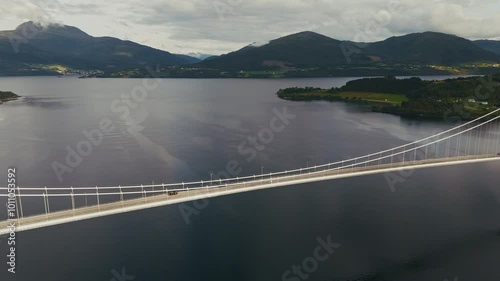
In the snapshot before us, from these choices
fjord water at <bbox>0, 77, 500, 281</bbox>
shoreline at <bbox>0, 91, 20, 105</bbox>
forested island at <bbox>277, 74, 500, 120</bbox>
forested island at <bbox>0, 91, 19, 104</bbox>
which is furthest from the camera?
forested island at <bbox>0, 91, 19, 104</bbox>

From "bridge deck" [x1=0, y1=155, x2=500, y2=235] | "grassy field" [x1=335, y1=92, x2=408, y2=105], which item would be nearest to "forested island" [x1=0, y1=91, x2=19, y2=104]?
"grassy field" [x1=335, y1=92, x2=408, y2=105]

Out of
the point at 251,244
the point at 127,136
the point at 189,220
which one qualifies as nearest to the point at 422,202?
the point at 251,244

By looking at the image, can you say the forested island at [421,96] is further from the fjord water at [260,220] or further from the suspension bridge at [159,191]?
the fjord water at [260,220]

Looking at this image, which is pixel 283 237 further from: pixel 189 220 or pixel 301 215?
pixel 189 220

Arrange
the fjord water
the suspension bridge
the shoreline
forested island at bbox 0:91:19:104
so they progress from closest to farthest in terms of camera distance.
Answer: the suspension bridge, the fjord water, the shoreline, forested island at bbox 0:91:19:104

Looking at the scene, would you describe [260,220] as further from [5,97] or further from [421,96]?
[5,97]

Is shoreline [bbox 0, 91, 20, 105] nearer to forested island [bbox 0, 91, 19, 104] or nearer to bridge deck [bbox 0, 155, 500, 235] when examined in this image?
forested island [bbox 0, 91, 19, 104]
